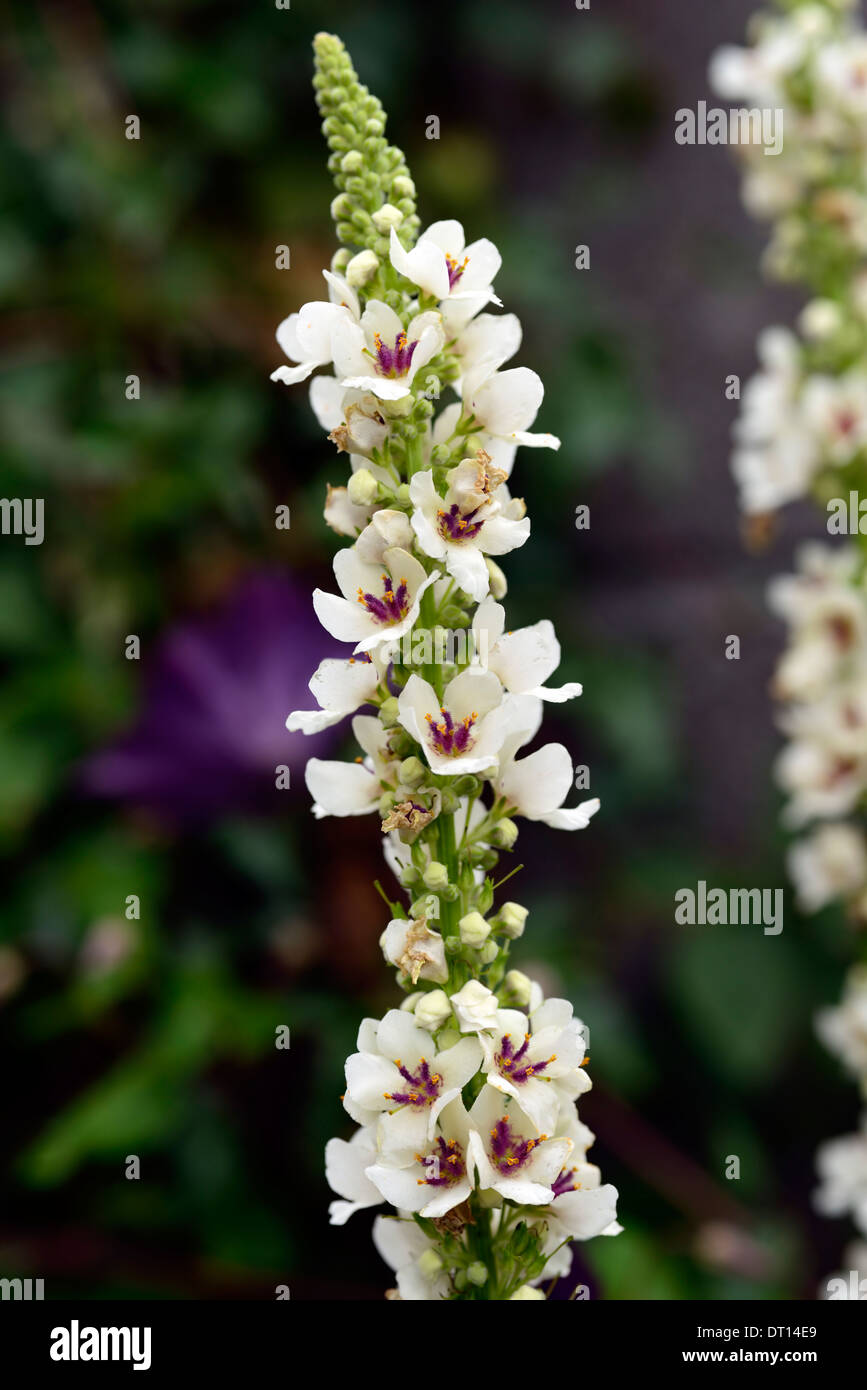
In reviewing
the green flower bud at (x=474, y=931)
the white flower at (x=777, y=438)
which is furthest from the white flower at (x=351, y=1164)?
the white flower at (x=777, y=438)

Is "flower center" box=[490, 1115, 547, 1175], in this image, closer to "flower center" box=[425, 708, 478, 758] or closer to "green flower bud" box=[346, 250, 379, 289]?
"flower center" box=[425, 708, 478, 758]

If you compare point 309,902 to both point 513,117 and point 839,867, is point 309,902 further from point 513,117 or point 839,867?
point 513,117

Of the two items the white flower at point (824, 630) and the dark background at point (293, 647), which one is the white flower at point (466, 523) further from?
the dark background at point (293, 647)

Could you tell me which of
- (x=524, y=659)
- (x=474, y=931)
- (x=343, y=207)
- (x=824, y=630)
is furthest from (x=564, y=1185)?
(x=824, y=630)

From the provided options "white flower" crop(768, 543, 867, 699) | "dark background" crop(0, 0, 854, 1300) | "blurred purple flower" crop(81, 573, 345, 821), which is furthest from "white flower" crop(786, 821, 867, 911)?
"blurred purple flower" crop(81, 573, 345, 821)

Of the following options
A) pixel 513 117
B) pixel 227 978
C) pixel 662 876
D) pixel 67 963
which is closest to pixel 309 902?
pixel 227 978
